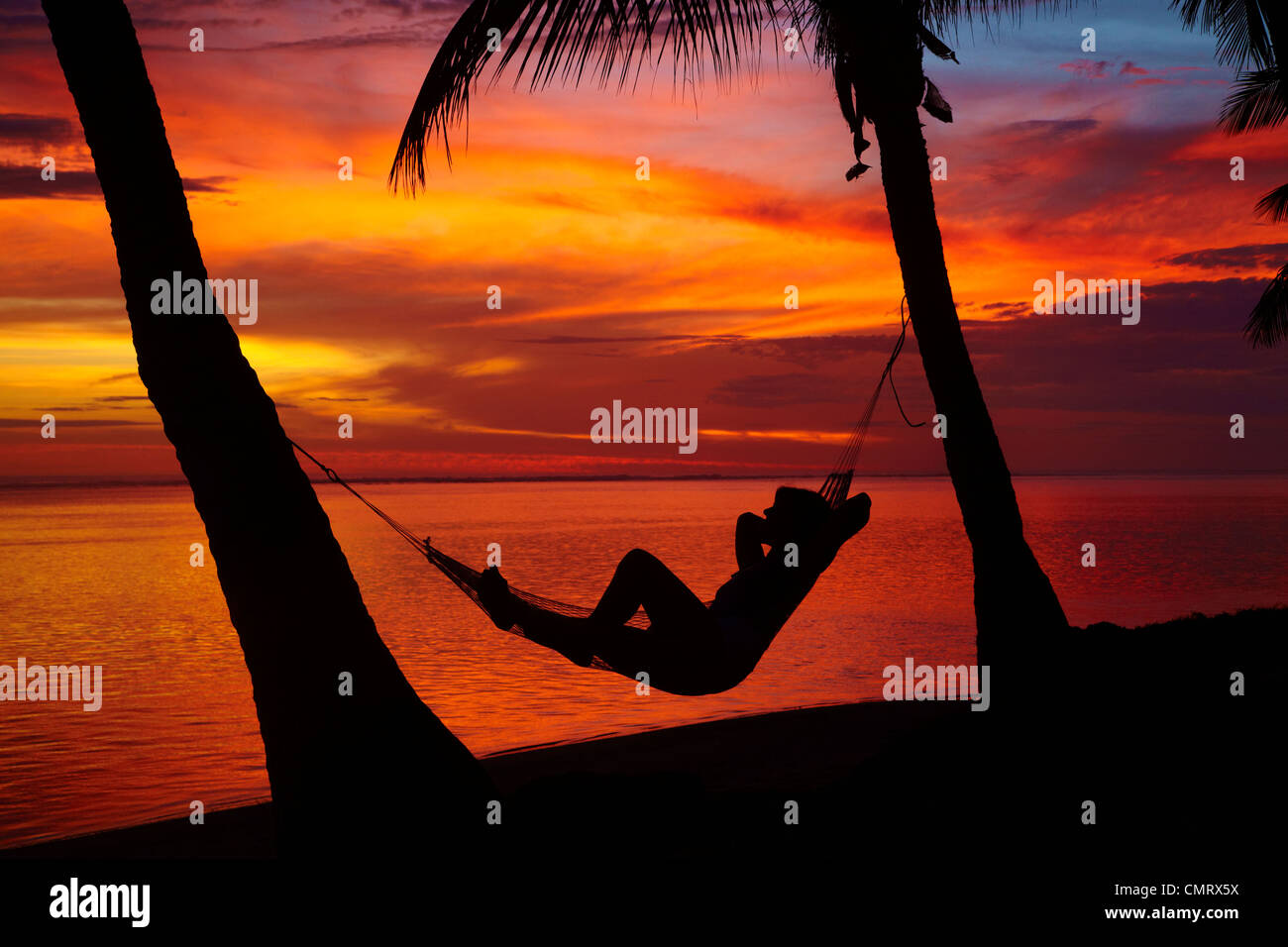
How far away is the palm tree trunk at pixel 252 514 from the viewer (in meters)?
3.23

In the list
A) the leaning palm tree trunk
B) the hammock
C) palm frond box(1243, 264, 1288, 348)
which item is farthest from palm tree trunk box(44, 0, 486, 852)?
palm frond box(1243, 264, 1288, 348)

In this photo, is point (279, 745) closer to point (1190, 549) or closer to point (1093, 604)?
point (1093, 604)

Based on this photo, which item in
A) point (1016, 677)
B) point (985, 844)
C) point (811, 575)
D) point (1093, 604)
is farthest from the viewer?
point (1093, 604)

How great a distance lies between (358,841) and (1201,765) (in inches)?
128

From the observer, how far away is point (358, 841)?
3225 millimetres

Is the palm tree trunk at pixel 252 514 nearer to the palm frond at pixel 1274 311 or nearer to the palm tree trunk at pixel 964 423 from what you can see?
the palm tree trunk at pixel 964 423

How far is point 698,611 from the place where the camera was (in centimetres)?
428

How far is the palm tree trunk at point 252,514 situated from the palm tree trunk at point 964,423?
3.18 meters

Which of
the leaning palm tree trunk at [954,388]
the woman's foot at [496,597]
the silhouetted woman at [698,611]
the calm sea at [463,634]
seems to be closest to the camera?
the woman's foot at [496,597]

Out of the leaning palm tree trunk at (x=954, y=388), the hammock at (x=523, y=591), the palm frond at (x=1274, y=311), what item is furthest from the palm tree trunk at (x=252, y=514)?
the palm frond at (x=1274, y=311)

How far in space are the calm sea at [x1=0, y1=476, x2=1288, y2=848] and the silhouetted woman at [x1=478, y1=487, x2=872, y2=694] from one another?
316 cm

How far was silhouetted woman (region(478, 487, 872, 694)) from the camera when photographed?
156 inches
